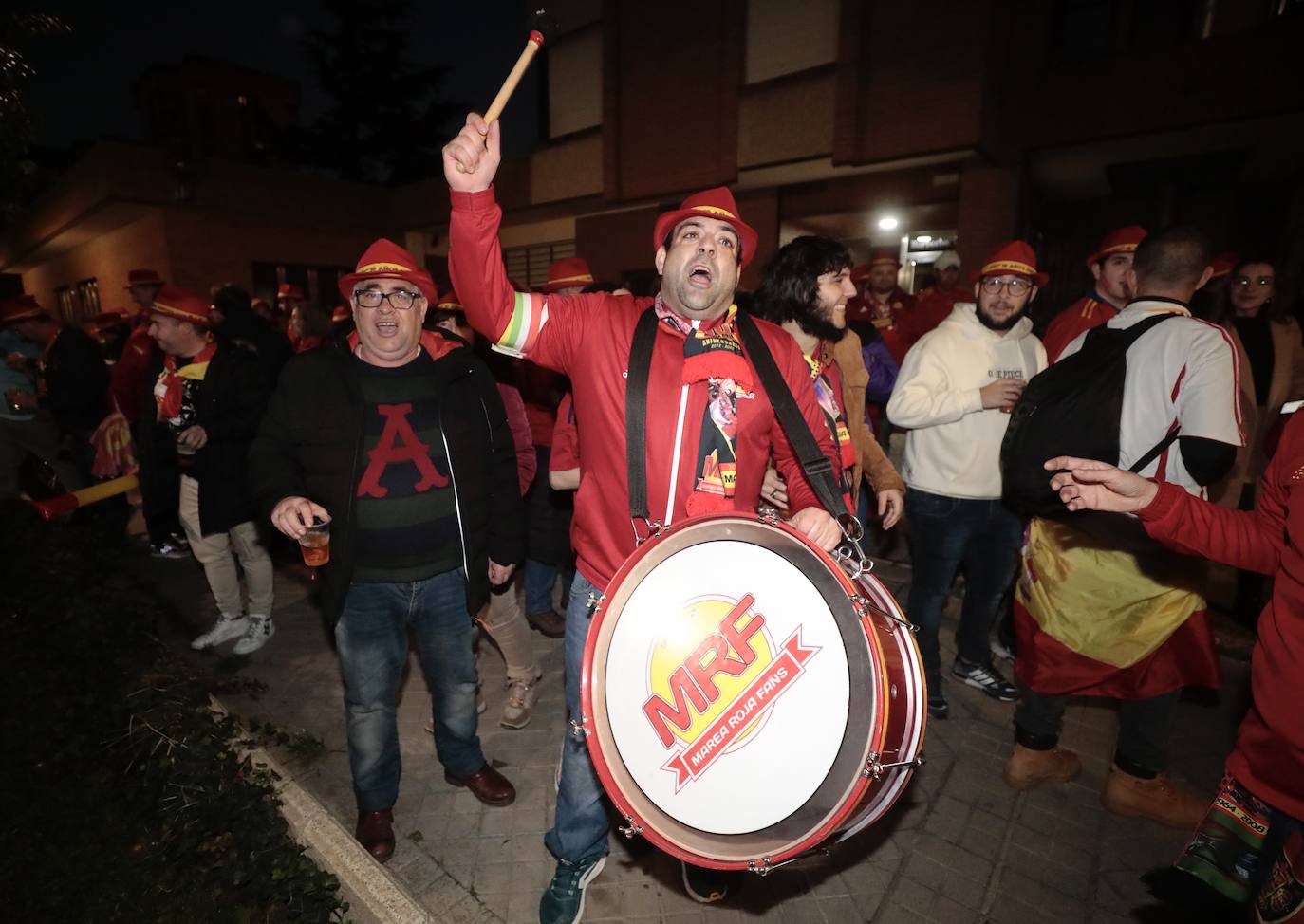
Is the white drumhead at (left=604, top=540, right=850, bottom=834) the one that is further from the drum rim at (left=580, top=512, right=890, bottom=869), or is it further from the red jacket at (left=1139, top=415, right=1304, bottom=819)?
the red jacket at (left=1139, top=415, right=1304, bottom=819)

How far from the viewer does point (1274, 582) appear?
1761 mm

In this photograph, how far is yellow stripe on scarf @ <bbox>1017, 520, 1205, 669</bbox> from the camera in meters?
2.71

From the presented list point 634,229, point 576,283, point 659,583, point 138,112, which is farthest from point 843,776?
point 138,112

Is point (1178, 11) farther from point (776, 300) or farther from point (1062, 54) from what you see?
point (776, 300)

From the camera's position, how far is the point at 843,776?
1.46m

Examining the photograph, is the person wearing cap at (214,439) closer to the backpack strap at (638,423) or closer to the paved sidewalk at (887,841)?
the paved sidewalk at (887,841)

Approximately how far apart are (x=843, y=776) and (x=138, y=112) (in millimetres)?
41595

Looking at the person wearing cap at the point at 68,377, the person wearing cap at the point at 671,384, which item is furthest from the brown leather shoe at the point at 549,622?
the person wearing cap at the point at 68,377

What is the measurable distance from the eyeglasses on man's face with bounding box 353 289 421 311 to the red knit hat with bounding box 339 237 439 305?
0.05 m

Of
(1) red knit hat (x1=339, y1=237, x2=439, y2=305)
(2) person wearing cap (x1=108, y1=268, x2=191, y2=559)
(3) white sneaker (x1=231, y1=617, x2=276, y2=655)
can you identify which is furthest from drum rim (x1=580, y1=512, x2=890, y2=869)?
(2) person wearing cap (x1=108, y1=268, x2=191, y2=559)

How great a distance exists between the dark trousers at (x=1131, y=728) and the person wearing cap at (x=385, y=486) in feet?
8.69

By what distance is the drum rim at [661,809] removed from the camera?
1.43 m

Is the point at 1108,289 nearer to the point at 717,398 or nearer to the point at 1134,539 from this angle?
the point at 1134,539

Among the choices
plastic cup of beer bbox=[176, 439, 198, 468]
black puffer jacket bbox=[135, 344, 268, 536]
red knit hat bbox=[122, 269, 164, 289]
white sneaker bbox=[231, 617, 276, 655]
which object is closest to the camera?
plastic cup of beer bbox=[176, 439, 198, 468]
